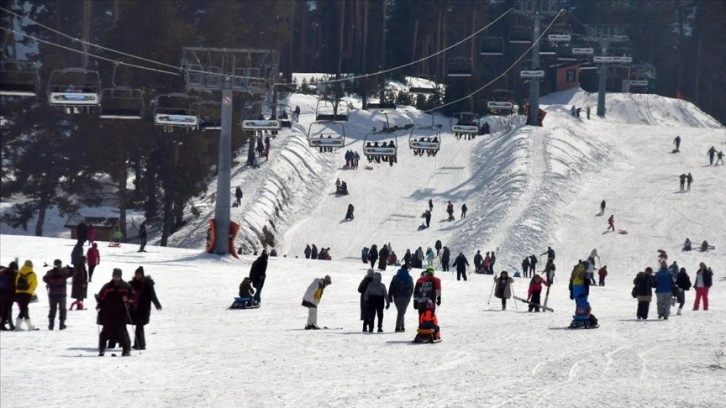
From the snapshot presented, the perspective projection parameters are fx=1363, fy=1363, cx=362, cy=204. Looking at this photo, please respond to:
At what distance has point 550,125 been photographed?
69.1 metres

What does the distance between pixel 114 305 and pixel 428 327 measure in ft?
14.8

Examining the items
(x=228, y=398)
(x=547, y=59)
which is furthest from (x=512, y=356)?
(x=547, y=59)

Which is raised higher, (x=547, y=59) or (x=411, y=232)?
(x=547, y=59)

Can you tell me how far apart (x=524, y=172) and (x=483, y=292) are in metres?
30.2

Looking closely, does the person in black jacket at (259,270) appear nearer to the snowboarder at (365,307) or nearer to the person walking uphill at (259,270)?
the person walking uphill at (259,270)

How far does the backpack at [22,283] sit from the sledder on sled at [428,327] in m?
5.49

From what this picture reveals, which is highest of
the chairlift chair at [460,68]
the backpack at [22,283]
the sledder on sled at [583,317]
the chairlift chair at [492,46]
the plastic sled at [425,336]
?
the chairlift chair at [492,46]

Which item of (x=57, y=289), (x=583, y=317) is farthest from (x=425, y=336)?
(x=57, y=289)

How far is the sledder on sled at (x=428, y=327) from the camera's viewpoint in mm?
18531

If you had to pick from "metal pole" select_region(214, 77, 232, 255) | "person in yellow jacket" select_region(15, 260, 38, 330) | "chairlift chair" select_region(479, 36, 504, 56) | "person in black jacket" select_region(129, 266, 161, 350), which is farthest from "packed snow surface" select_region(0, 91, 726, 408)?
"chairlift chair" select_region(479, 36, 504, 56)

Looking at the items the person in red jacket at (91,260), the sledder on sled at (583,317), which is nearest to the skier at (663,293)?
the sledder on sled at (583,317)

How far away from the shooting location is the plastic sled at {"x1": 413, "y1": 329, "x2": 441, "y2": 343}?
1853 cm

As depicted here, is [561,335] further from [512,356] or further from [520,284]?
[520,284]

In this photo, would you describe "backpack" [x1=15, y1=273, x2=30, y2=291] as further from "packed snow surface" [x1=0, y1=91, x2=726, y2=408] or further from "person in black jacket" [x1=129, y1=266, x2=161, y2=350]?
"person in black jacket" [x1=129, y1=266, x2=161, y2=350]
